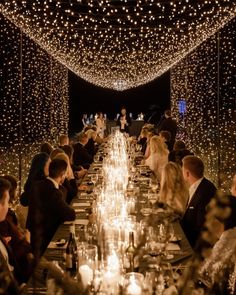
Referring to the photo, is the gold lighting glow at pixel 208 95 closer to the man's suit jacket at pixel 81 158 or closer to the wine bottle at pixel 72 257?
the man's suit jacket at pixel 81 158

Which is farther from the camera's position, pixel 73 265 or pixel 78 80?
pixel 78 80

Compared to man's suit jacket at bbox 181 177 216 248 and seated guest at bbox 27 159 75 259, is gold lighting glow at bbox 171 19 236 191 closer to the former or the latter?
man's suit jacket at bbox 181 177 216 248

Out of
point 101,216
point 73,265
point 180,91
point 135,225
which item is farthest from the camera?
point 180,91

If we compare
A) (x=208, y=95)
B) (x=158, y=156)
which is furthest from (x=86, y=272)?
A: (x=208, y=95)

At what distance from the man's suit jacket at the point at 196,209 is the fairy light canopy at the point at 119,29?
2389 mm

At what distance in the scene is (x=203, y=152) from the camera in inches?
543

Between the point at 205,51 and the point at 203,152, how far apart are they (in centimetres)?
308

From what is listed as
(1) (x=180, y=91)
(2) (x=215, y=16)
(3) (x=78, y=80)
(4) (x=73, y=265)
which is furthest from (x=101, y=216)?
(3) (x=78, y=80)

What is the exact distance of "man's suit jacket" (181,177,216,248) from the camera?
176 inches

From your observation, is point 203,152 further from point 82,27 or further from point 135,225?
point 135,225

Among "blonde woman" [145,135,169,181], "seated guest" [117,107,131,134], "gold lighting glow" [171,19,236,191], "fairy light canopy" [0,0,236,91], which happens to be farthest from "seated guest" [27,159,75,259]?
"seated guest" [117,107,131,134]

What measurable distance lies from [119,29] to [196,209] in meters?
4.96

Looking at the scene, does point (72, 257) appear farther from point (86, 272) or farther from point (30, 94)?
point (30, 94)

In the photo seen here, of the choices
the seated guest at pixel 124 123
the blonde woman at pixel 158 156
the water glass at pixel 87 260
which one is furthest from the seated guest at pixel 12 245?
the seated guest at pixel 124 123
